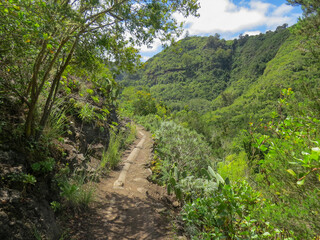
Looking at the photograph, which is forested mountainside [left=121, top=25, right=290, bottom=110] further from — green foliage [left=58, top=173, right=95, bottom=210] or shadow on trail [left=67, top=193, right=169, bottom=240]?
green foliage [left=58, top=173, right=95, bottom=210]

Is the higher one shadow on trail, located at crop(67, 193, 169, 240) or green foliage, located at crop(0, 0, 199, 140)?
green foliage, located at crop(0, 0, 199, 140)

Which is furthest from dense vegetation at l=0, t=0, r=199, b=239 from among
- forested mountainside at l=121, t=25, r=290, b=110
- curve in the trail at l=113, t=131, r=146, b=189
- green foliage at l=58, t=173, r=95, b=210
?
forested mountainside at l=121, t=25, r=290, b=110

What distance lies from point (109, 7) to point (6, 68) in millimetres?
1627

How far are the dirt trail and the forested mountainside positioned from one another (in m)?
63.3

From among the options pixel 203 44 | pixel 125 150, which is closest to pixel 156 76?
pixel 203 44

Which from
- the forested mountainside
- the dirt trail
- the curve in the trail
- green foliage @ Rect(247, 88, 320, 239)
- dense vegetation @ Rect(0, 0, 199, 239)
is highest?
Answer: the forested mountainside

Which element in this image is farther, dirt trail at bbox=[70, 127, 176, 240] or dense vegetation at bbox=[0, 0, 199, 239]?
dirt trail at bbox=[70, 127, 176, 240]

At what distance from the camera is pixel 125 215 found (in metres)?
3.12

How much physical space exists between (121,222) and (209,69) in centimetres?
9588

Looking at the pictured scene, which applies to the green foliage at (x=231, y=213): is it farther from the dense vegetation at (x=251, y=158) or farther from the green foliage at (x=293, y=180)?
the green foliage at (x=293, y=180)

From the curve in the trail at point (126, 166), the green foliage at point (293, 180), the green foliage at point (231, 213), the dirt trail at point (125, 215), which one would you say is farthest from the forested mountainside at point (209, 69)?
the green foliage at point (293, 180)

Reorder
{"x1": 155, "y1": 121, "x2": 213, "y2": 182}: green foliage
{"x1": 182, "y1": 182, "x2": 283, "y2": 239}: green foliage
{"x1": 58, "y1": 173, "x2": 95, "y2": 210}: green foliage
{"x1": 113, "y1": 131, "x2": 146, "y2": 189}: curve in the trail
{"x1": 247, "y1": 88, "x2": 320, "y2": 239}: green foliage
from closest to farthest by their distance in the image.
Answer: {"x1": 247, "y1": 88, "x2": 320, "y2": 239}: green foliage, {"x1": 182, "y1": 182, "x2": 283, "y2": 239}: green foliage, {"x1": 58, "y1": 173, "x2": 95, "y2": 210}: green foliage, {"x1": 113, "y1": 131, "x2": 146, "y2": 189}: curve in the trail, {"x1": 155, "y1": 121, "x2": 213, "y2": 182}: green foliage

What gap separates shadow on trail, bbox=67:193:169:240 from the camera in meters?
2.60

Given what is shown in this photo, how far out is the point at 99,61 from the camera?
3.17 meters
